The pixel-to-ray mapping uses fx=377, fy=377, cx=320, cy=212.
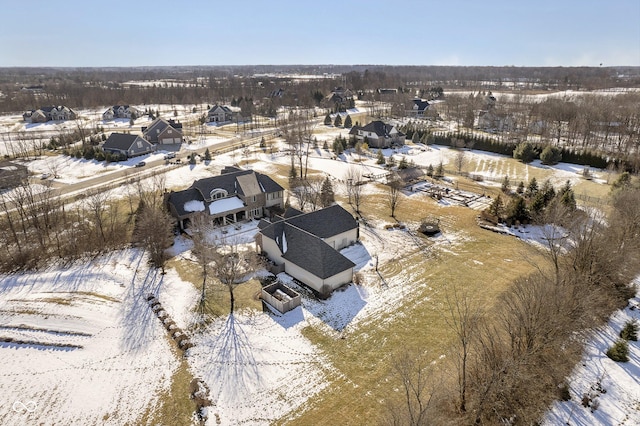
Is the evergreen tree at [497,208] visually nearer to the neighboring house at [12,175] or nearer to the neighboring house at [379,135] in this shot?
the neighboring house at [379,135]

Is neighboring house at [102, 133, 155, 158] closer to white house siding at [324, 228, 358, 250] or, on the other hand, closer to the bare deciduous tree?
the bare deciduous tree

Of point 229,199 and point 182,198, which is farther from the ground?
point 182,198

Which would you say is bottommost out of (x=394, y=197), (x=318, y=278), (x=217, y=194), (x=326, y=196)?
(x=318, y=278)

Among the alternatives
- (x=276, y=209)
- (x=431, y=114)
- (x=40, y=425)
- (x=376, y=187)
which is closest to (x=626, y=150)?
(x=376, y=187)

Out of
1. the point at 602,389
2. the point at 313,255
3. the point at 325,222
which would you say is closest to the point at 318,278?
the point at 313,255

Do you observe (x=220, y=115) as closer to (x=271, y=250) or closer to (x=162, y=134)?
(x=162, y=134)

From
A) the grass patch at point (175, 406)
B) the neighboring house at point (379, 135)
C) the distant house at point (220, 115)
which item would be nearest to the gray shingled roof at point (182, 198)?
the grass patch at point (175, 406)

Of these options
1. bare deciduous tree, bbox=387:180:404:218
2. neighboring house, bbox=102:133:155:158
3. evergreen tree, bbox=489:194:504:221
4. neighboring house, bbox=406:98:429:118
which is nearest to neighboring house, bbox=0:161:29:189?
neighboring house, bbox=102:133:155:158

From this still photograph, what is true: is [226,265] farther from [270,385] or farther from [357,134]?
[357,134]
